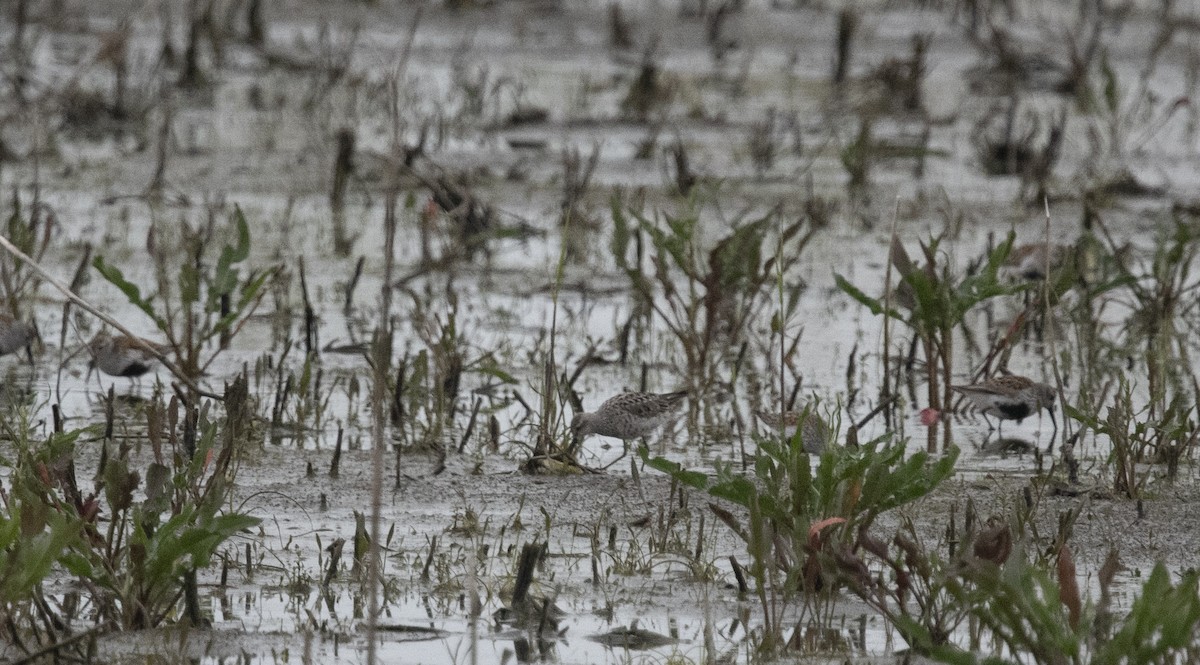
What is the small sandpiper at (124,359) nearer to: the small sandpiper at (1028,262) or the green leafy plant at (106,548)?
the green leafy plant at (106,548)

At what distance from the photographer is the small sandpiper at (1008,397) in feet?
14.3

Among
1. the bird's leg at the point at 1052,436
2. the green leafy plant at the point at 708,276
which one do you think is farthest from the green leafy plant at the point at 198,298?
the bird's leg at the point at 1052,436

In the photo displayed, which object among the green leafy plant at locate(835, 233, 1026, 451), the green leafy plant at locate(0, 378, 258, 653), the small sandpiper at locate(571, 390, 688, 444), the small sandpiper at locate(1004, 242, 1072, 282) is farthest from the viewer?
the small sandpiper at locate(1004, 242, 1072, 282)

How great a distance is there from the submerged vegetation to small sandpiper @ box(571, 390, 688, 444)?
91mm

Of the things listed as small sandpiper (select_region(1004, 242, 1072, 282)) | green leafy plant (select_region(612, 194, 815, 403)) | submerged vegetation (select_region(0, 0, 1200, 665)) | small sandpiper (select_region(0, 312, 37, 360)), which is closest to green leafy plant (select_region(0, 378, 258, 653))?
submerged vegetation (select_region(0, 0, 1200, 665))

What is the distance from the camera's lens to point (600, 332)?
18.7ft

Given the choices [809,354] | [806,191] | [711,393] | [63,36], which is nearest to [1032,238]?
[806,191]

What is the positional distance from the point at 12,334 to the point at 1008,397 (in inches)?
101

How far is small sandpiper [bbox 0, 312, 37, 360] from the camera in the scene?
480cm

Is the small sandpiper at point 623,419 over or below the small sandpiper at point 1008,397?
below

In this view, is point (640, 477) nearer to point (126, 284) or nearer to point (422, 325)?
point (422, 325)

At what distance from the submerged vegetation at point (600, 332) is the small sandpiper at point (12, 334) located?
0.02m

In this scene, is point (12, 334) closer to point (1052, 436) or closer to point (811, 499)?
point (811, 499)

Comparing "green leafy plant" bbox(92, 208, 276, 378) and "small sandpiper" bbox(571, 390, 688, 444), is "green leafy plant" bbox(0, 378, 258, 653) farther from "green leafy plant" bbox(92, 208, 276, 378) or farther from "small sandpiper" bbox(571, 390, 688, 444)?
"green leafy plant" bbox(92, 208, 276, 378)
